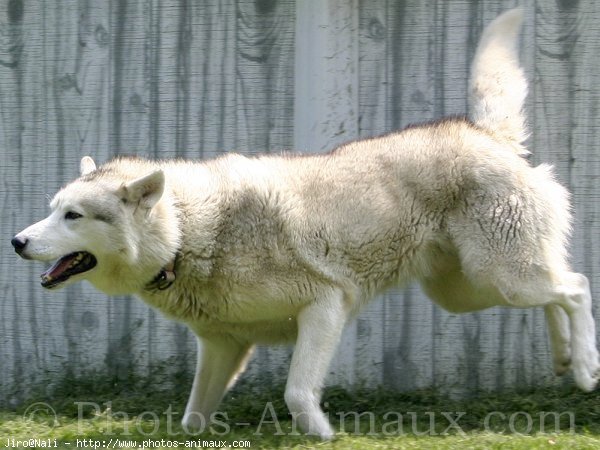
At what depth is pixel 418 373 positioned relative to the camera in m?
7.61

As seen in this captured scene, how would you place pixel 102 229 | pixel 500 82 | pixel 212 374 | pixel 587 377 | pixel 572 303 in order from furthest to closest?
pixel 500 82, pixel 212 374, pixel 572 303, pixel 587 377, pixel 102 229

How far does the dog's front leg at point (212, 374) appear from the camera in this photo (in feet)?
22.2

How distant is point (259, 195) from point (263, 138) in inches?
53.1

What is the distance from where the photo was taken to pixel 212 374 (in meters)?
6.81

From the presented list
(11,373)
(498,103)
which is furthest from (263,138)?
(11,373)

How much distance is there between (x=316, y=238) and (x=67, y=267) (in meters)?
1.36

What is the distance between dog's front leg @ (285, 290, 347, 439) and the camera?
20.4 feet

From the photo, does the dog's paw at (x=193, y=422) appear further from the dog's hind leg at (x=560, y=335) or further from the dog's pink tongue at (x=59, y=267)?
the dog's hind leg at (x=560, y=335)

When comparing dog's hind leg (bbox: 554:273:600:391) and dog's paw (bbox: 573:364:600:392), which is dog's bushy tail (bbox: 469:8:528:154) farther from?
dog's paw (bbox: 573:364:600:392)

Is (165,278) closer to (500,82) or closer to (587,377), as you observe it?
(500,82)

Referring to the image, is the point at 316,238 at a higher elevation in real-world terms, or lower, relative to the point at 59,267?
higher

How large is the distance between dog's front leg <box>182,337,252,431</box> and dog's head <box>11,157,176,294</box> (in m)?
0.66

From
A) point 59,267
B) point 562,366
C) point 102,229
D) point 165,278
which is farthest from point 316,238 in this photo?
point 562,366

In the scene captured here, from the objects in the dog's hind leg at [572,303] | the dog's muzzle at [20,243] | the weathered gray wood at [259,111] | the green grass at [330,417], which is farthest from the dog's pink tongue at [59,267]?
the dog's hind leg at [572,303]
